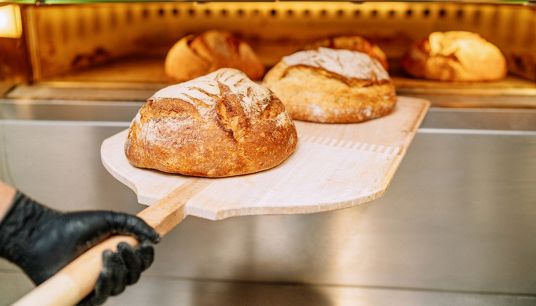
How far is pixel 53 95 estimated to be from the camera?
167 centimetres

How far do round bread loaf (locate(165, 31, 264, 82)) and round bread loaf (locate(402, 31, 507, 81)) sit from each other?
0.60m

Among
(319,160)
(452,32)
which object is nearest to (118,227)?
(319,160)

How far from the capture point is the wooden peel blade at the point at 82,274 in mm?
641

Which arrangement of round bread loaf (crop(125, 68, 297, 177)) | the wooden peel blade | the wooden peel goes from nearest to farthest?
the wooden peel blade → the wooden peel → round bread loaf (crop(125, 68, 297, 177))

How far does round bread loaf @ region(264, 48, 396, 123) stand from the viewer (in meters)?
1.42

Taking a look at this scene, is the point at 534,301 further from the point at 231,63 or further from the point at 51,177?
the point at 51,177

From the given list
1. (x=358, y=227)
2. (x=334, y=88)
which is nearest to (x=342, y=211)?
(x=358, y=227)

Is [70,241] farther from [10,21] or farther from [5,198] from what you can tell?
[10,21]

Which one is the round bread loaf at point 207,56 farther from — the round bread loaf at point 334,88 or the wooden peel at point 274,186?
the wooden peel at point 274,186

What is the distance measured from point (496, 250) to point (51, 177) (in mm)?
1373

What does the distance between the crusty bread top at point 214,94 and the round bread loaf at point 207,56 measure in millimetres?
616

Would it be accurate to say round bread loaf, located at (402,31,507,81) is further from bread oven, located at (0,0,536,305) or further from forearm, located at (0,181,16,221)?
forearm, located at (0,181,16,221)

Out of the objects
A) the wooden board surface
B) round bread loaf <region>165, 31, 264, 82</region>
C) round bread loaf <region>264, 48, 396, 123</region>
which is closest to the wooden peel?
the wooden board surface

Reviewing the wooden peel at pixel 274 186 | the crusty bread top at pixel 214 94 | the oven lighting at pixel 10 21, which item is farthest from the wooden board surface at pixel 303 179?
the oven lighting at pixel 10 21
